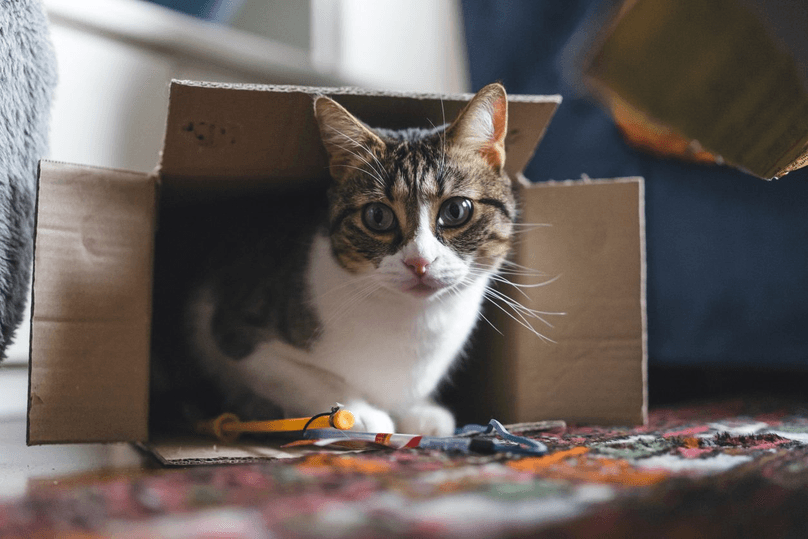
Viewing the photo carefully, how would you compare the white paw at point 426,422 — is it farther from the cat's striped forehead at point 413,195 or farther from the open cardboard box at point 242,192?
the cat's striped forehead at point 413,195

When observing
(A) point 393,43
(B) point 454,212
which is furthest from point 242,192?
(A) point 393,43

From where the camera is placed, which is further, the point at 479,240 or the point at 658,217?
the point at 658,217

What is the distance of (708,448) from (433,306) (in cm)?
46

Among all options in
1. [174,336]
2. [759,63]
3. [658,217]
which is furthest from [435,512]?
[658,217]

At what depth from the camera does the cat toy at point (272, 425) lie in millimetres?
881

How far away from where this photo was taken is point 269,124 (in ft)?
3.28

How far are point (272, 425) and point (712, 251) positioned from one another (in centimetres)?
107

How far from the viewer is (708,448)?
0.80 metres

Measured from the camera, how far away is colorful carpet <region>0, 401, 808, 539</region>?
477 millimetres

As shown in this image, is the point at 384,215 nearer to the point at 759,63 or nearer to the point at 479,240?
the point at 479,240

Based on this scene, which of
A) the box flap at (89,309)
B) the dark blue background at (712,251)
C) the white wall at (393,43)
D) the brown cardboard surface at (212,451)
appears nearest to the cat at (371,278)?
the brown cardboard surface at (212,451)

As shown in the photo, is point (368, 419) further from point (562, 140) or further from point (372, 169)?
point (562, 140)

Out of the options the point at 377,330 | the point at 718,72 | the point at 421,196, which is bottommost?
the point at 377,330

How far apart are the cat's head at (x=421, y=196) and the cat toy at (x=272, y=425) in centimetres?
21
